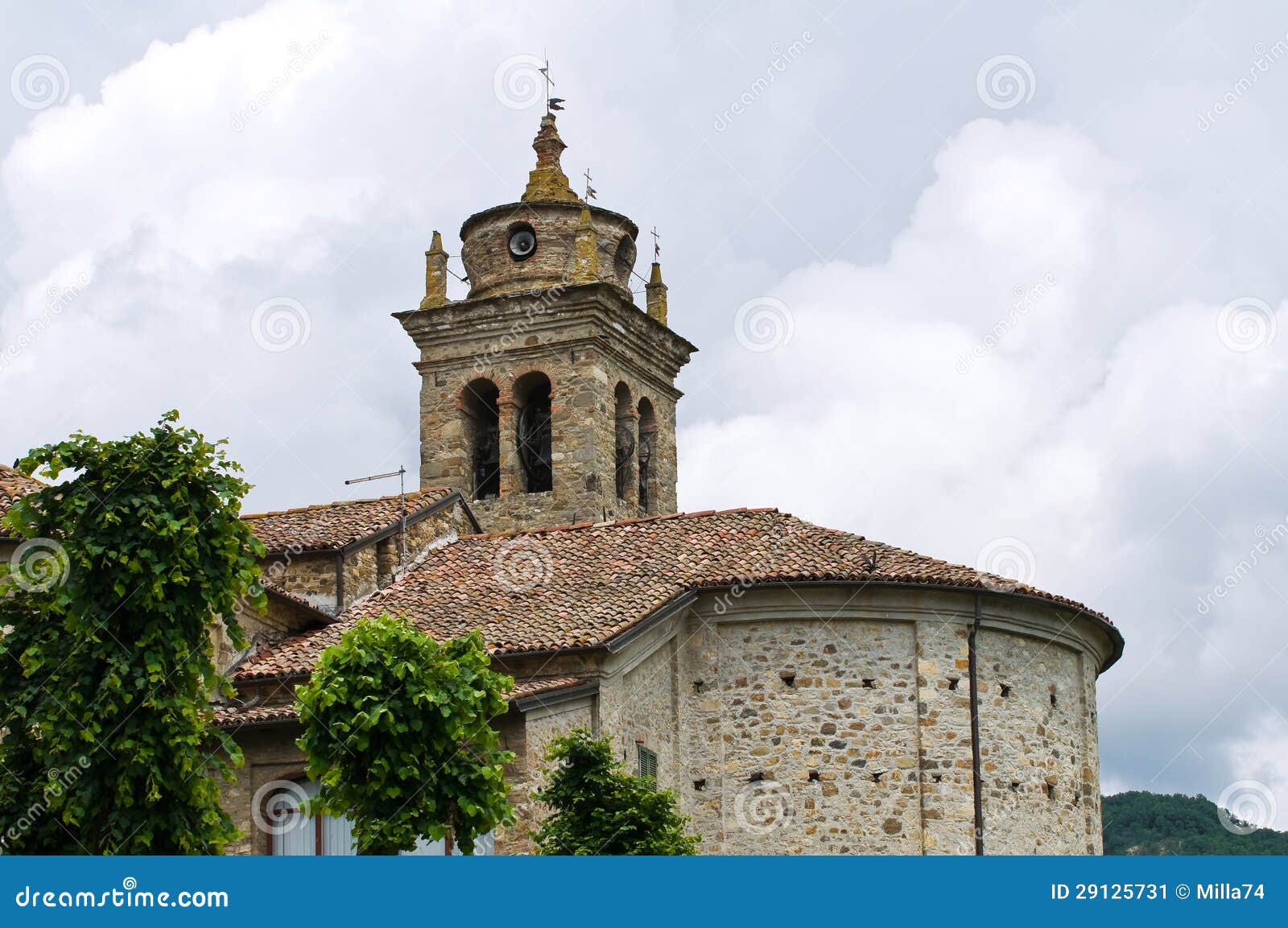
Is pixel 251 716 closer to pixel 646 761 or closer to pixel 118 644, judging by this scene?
pixel 646 761

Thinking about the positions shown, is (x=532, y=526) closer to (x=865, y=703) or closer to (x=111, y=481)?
(x=865, y=703)

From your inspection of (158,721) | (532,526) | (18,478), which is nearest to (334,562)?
(18,478)

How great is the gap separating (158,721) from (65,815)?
1.14 meters

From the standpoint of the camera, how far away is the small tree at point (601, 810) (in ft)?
73.8

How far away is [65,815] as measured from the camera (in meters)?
18.0

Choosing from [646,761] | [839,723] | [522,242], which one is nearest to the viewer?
[646,761]

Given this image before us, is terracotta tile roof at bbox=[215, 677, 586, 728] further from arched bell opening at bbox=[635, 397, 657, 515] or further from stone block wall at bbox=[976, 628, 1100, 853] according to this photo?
arched bell opening at bbox=[635, 397, 657, 515]

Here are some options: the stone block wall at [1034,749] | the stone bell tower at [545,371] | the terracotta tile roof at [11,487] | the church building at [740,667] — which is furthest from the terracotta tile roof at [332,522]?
the stone block wall at [1034,749]

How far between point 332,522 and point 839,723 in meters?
8.75

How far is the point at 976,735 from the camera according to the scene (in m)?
28.8

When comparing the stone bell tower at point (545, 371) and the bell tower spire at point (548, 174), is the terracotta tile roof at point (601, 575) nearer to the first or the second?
the stone bell tower at point (545, 371)

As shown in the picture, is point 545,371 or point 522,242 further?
point 522,242

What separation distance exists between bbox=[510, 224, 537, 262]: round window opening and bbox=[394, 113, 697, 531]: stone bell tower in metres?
0.02

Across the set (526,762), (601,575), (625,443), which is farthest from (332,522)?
(625,443)
